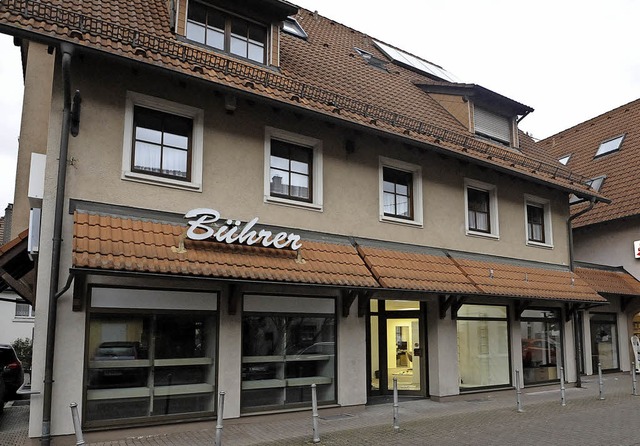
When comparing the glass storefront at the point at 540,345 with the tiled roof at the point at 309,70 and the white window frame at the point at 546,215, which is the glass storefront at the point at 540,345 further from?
the tiled roof at the point at 309,70

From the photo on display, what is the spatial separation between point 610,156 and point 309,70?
52.6 feet

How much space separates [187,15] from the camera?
1199 centimetres

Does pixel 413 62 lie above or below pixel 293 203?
above

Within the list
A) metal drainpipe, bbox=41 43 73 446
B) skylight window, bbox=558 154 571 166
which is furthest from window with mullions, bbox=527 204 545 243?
metal drainpipe, bbox=41 43 73 446

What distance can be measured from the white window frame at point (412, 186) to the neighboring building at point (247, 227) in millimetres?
47

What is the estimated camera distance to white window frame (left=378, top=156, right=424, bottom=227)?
13443 millimetres

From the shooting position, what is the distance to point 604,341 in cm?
2070

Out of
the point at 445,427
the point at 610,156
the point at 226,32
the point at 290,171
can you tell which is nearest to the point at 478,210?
the point at 290,171

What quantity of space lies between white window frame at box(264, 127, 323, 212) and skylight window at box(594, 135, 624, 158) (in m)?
17.4

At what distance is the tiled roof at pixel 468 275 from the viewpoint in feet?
40.3

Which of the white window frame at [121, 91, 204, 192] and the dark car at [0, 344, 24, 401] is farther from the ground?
the white window frame at [121, 91, 204, 192]

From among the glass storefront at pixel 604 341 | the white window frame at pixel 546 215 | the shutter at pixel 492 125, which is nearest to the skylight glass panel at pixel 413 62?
the shutter at pixel 492 125

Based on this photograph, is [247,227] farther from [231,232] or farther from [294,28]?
[294,28]

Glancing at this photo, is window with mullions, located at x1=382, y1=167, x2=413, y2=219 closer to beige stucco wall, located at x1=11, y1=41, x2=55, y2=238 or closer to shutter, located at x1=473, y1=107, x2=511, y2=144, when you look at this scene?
shutter, located at x1=473, y1=107, x2=511, y2=144
